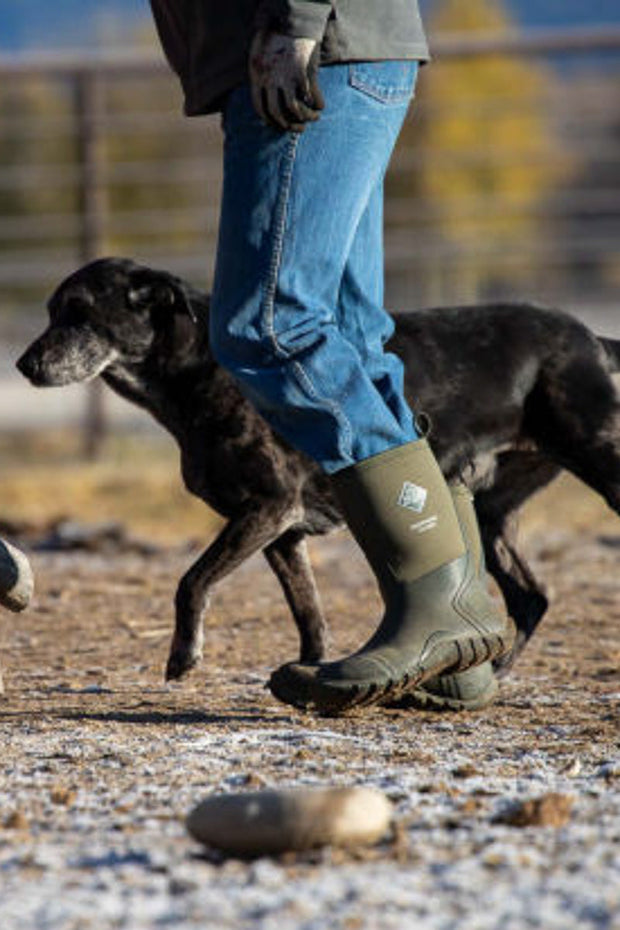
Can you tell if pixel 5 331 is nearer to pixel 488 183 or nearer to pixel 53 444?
pixel 53 444

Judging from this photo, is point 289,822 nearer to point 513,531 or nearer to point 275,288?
point 275,288

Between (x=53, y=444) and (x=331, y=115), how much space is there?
24.3ft

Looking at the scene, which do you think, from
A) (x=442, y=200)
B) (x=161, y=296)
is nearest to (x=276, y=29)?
(x=161, y=296)

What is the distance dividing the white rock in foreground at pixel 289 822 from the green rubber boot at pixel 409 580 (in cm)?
90

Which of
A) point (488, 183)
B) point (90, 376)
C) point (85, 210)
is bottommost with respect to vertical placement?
point (488, 183)

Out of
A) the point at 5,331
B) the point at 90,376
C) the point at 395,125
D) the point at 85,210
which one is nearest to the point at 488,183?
the point at 5,331

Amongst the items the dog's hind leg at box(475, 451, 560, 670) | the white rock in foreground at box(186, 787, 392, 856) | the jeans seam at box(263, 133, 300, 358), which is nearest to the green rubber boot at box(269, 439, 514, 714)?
the jeans seam at box(263, 133, 300, 358)

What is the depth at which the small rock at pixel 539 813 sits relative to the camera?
258cm

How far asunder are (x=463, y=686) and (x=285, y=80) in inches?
49.6

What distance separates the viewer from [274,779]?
294 centimetres

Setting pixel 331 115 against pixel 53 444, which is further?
pixel 53 444

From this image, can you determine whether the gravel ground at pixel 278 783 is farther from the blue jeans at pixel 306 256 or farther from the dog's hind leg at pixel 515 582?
the blue jeans at pixel 306 256

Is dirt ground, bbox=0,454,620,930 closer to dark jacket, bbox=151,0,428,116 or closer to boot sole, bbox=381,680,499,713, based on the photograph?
boot sole, bbox=381,680,499,713

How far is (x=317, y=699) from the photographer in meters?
3.36
